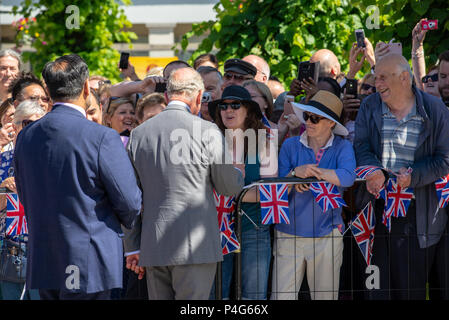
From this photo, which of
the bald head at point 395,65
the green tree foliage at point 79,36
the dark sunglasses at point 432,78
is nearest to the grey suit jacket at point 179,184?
the bald head at point 395,65

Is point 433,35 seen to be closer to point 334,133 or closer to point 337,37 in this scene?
point 337,37

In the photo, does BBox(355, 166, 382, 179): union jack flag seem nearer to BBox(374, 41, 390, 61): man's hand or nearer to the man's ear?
BBox(374, 41, 390, 61): man's hand

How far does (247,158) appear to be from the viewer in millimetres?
5395

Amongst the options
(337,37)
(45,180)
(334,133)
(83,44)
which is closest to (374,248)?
(334,133)

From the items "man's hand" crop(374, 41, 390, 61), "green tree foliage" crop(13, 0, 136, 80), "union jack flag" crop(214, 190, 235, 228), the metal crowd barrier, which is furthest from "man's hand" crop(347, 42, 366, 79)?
"green tree foliage" crop(13, 0, 136, 80)

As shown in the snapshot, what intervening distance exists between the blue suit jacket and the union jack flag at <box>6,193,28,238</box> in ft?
3.65

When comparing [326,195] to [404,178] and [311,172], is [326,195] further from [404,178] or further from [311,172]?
[404,178]

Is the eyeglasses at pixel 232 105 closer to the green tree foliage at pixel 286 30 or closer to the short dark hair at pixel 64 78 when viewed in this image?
the short dark hair at pixel 64 78

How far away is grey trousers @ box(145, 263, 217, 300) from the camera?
4.54m

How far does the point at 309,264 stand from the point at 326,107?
115cm

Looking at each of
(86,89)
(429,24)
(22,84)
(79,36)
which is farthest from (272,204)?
(79,36)

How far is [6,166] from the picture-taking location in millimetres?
5477

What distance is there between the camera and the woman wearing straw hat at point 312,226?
5.30 metres

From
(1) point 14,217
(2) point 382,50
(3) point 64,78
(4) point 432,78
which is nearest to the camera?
(3) point 64,78
